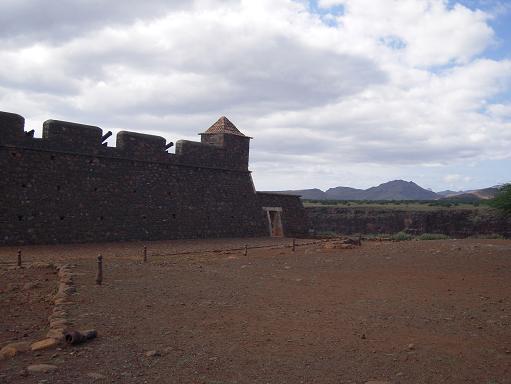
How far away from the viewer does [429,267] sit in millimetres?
12750

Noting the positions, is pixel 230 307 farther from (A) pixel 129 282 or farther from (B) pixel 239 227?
(B) pixel 239 227

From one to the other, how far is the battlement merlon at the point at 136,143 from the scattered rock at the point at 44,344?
12487 mm

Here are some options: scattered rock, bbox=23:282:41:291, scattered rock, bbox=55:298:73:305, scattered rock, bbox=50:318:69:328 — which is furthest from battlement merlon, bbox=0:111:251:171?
scattered rock, bbox=50:318:69:328

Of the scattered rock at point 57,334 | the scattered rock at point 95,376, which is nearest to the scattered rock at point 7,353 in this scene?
the scattered rock at point 57,334

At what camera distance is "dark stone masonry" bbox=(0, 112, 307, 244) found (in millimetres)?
16812

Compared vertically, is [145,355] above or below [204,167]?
below

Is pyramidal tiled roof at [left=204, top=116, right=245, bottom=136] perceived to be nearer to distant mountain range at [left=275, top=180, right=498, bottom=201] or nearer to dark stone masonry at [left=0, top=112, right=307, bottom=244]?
dark stone masonry at [left=0, top=112, right=307, bottom=244]

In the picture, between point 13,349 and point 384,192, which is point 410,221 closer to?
point 13,349

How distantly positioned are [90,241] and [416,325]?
45.1ft

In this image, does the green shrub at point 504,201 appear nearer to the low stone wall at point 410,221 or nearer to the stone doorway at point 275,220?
the stone doorway at point 275,220

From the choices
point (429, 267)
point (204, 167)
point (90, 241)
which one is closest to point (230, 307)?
point (429, 267)

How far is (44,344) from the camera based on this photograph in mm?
5785

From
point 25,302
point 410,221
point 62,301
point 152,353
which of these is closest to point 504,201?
point 62,301

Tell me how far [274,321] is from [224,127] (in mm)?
17679
